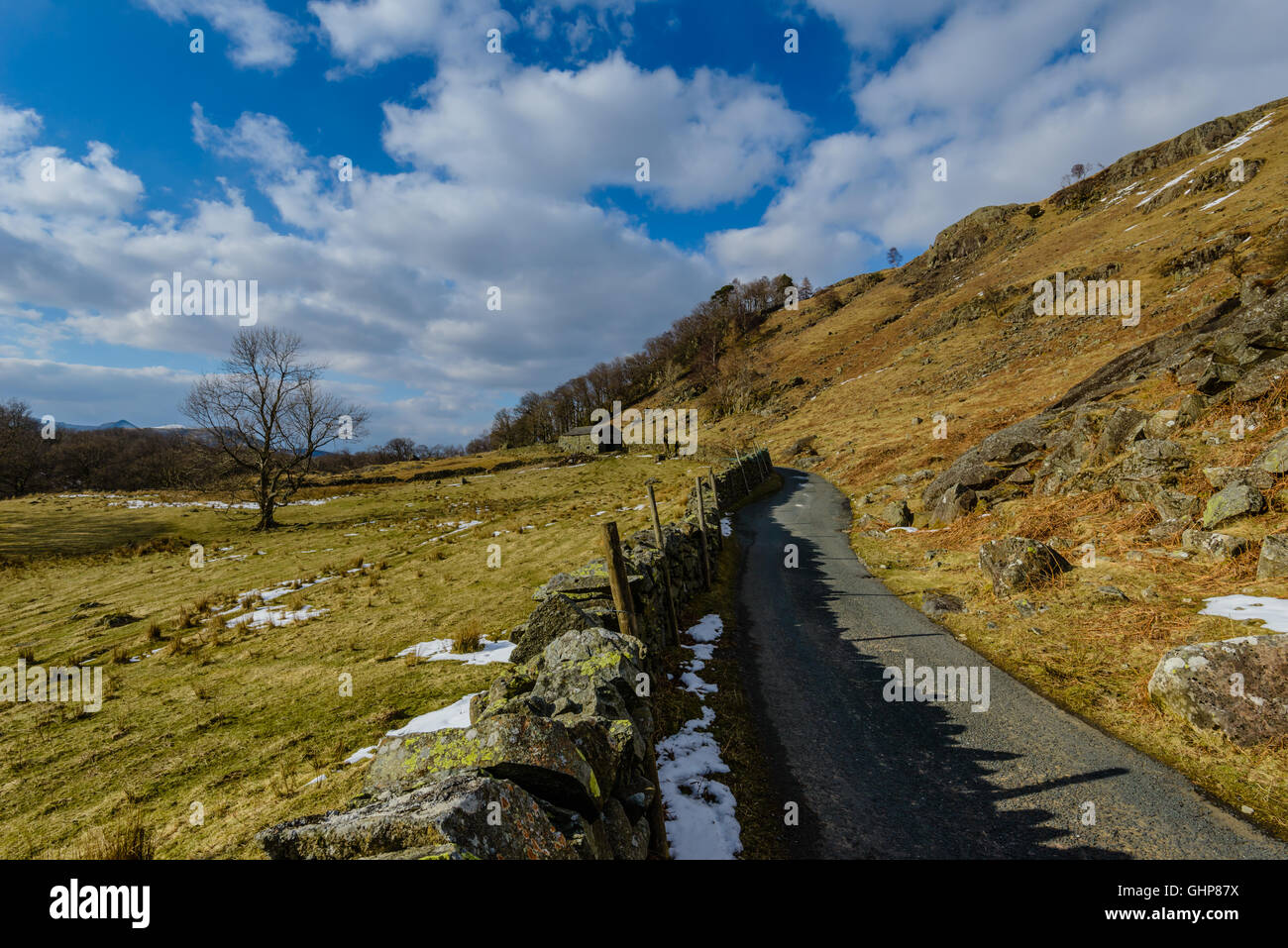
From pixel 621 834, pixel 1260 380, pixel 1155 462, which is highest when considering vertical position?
pixel 1260 380

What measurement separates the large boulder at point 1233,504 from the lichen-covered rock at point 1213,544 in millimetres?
411

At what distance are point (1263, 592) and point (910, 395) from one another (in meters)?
55.1

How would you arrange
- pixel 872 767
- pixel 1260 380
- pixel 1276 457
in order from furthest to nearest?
pixel 1260 380, pixel 1276 457, pixel 872 767

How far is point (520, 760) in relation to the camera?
12.2ft

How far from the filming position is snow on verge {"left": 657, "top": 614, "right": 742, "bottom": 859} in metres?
5.79

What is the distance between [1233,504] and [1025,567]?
14.7 ft

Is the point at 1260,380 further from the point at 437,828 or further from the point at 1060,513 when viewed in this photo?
the point at 437,828

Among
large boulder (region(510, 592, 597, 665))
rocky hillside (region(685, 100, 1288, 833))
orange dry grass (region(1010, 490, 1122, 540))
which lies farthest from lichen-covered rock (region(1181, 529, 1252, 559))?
large boulder (region(510, 592, 597, 665))

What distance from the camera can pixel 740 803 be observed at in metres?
6.54

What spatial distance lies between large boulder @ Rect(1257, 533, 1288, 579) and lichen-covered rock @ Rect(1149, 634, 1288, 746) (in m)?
4.47

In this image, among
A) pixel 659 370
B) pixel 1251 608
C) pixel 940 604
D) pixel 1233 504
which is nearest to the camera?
pixel 1251 608

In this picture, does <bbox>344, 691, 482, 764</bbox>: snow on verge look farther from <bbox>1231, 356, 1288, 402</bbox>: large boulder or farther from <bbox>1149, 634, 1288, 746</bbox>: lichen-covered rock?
<bbox>1231, 356, 1288, 402</bbox>: large boulder

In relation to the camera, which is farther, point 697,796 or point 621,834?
point 697,796

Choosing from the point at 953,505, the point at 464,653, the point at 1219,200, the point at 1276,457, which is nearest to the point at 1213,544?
the point at 1276,457
